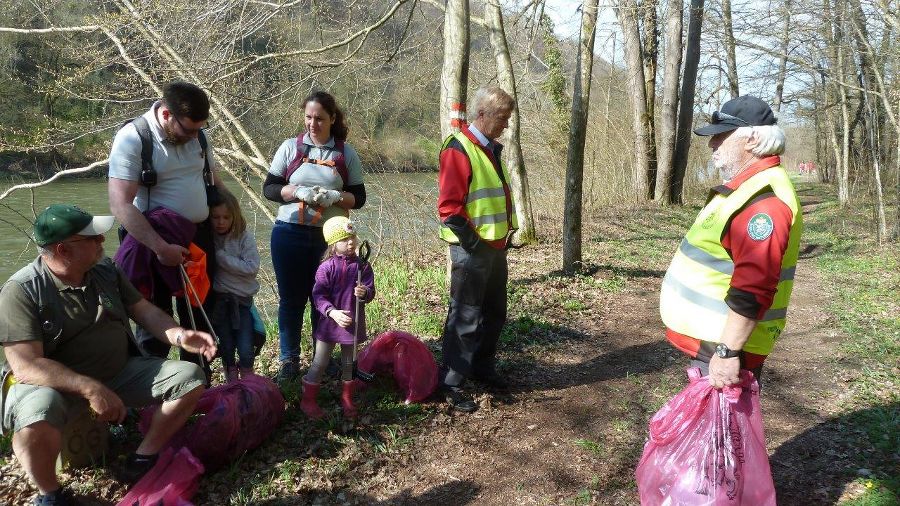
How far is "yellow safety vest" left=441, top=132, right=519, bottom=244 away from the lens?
145 inches

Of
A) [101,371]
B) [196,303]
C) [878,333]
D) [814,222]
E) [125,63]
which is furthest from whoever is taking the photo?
[814,222]

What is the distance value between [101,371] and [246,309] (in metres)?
1.12

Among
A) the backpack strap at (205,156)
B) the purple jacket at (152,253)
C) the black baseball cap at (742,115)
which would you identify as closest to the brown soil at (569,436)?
the purple jacket at (152,253)

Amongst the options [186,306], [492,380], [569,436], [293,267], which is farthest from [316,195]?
[569,436]

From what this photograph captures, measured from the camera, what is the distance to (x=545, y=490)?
3.21 metres

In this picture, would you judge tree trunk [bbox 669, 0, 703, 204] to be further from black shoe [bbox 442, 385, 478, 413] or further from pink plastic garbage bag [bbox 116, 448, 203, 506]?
pink plastic garbage bag [bbox 116, 448, 203, 506]

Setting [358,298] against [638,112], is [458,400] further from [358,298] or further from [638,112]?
[638,112]

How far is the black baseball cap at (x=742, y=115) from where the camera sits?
242 centimetres

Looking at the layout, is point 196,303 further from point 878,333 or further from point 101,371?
point 878,333

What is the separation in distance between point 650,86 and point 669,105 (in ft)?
3.98

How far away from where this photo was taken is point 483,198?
3.73 metres

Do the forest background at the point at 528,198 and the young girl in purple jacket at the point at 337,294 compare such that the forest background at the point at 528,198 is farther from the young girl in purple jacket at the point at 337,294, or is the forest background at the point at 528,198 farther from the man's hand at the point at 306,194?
the man's hand at the point at 306,194

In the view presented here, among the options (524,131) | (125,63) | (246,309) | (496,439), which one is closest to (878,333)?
(496,439)

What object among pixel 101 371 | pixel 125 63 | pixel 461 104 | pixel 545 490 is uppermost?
pixel 125 63
